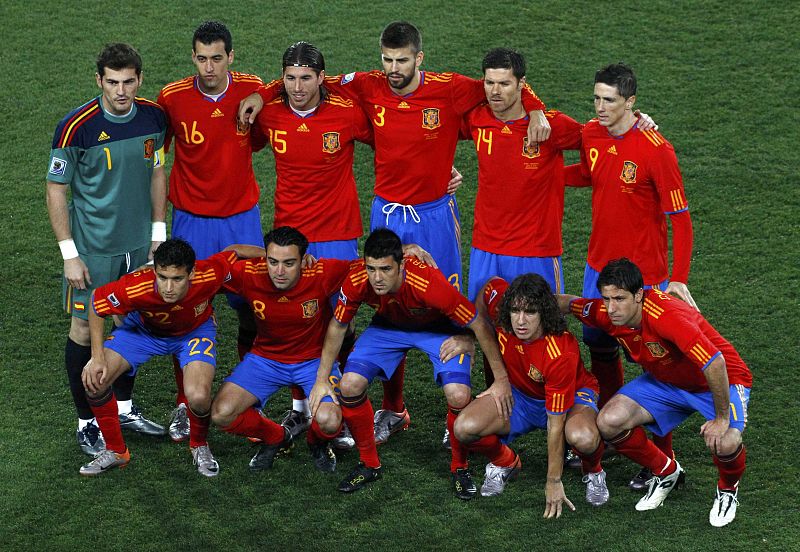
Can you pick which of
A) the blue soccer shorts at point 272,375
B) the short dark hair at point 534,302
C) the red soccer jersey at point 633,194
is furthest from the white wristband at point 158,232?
the red soccer jersey at point 633,194

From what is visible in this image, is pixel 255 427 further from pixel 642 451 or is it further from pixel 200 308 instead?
pixel 642 451

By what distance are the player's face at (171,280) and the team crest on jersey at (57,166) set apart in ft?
2.75

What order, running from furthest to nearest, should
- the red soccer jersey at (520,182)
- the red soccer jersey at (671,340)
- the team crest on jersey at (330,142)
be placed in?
the team crest on jersey at (330,142), the red soccer jersey at (520,182), the red soccer jersey at (671,340)

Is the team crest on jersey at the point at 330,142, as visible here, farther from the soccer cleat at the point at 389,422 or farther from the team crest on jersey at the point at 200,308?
the soccer cleat at the point at 389,422

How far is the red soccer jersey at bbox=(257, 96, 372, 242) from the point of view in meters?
7.51

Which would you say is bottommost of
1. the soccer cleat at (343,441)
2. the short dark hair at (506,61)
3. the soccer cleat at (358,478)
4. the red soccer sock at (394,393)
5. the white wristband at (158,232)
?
the soccer cleat at (358,478)

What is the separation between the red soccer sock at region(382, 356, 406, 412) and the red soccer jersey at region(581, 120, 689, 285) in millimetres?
1337

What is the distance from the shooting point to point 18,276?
30.3 ft

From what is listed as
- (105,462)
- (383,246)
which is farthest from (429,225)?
(105,462)

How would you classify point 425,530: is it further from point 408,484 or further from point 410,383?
point 410,383

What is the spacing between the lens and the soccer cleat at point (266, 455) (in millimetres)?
7332

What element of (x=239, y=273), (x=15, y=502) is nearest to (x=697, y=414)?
(x=239, y=273)

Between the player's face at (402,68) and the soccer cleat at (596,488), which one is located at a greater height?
the player's face at (402,68)

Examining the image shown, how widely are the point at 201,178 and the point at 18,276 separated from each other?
224 centimetres
